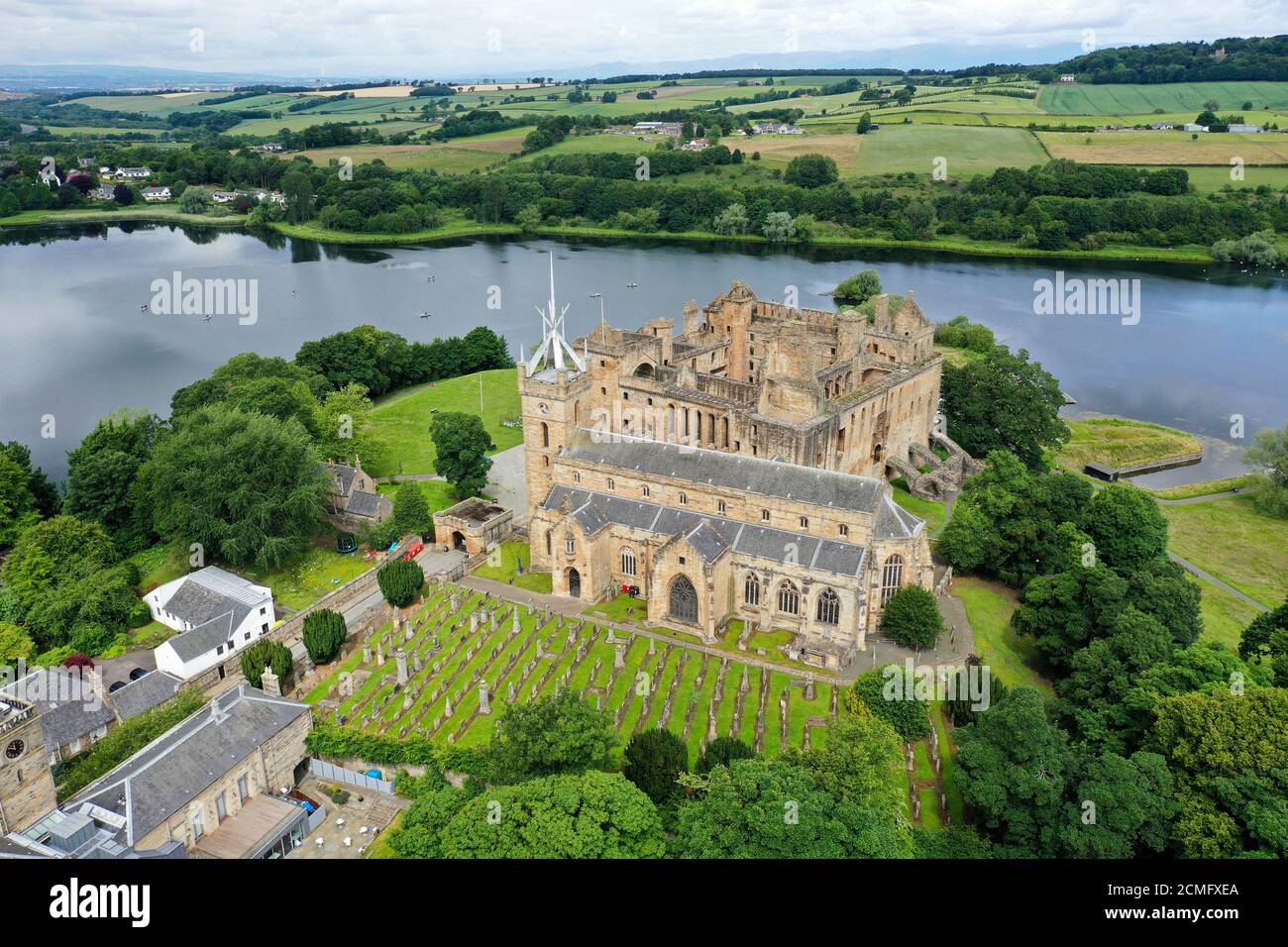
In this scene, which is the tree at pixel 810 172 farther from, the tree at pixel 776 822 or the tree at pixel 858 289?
the tree at pixel 776 822

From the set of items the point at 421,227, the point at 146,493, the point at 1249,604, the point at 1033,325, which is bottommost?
the point at 1249,604

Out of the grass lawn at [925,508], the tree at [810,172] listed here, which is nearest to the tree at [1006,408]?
the grass lawn at [925,508]

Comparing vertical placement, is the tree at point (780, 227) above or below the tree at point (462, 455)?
above

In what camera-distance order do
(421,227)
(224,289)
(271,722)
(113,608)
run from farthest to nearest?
(421,227) < (224,289) < (113,608) < (271,722)

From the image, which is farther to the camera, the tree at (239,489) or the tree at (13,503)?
the tree at (13,503)

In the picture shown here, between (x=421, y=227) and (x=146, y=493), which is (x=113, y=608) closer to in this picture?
(x=146, y=493)
